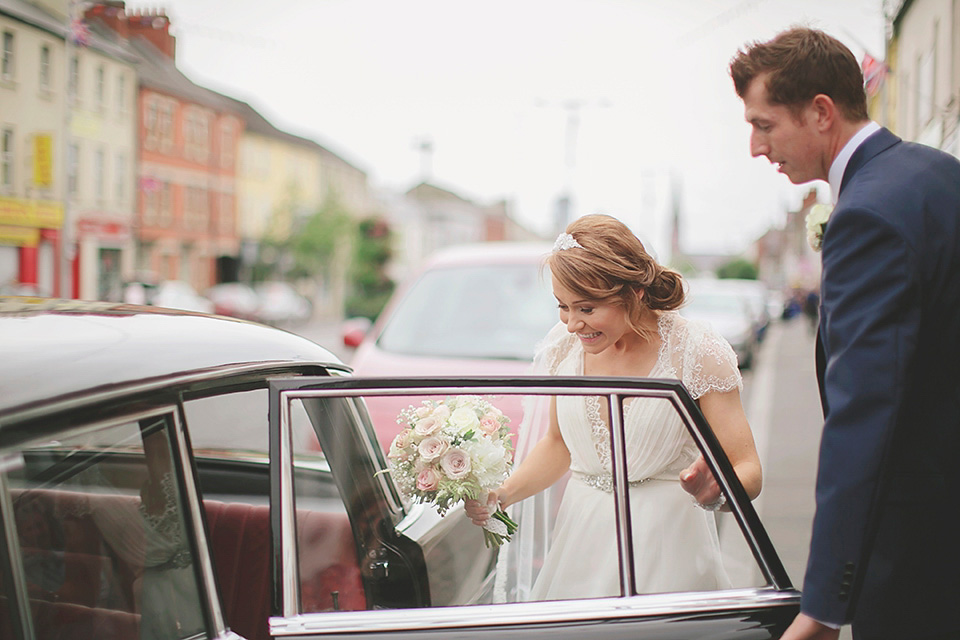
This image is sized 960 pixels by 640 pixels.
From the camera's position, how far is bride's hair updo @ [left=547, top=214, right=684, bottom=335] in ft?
7.60

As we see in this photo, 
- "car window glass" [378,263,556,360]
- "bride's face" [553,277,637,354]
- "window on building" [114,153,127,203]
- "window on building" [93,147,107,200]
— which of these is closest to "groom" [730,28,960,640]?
"bride's face" [553,277,637,354]

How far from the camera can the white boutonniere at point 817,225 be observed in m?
2.40

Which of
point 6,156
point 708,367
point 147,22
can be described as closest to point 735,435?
point 708,367

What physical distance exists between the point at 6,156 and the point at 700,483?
1074 cm

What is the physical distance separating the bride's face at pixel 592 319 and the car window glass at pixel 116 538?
1.09 metres

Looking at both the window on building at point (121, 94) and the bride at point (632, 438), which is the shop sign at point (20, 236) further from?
the bride at point (632, 438)

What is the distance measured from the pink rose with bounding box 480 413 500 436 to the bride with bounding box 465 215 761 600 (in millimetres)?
143

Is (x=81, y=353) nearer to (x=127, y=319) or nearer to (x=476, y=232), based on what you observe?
(x=127, y=319)

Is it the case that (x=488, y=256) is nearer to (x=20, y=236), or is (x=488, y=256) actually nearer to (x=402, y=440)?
(x=402, y=440)

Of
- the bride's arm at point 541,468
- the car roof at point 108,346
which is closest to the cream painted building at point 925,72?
the bride's arm at point 541,468

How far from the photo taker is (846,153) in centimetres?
184

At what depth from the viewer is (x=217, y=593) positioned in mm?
1760

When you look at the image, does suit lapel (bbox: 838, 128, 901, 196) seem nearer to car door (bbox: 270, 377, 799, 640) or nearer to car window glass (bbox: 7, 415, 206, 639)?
car door (bbox: 270, 377, 799, 640)

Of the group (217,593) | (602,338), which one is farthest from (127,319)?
(602,338)
